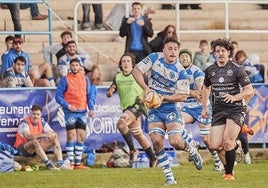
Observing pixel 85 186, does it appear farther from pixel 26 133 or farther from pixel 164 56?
pixel 26 133

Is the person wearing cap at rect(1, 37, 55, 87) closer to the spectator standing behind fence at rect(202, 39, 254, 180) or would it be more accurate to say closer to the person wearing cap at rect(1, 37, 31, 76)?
the person wearing cap at rect(1, 37, 31, 76)

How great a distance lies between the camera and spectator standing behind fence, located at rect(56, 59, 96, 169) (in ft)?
85.3

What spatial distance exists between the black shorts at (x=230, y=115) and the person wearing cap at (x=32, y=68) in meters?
6.35

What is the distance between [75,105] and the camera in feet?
85.8

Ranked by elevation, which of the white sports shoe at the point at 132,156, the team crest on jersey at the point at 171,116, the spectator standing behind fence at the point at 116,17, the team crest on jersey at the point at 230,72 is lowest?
the white sports shoe at the point at 132,156

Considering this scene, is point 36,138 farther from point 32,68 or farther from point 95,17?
point 95,17

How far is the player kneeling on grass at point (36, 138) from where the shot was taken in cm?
2573

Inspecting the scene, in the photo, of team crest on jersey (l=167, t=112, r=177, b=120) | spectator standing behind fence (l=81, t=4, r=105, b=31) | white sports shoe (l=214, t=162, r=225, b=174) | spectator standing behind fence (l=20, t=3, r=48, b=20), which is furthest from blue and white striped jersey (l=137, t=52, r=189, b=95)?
spectator standing behind fence (l=20, t=3, r=48, b=20)

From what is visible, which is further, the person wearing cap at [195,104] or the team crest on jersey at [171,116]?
the person wearing cap at [195,104]

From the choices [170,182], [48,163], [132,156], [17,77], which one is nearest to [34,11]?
[17,77]

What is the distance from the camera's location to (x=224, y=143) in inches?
834

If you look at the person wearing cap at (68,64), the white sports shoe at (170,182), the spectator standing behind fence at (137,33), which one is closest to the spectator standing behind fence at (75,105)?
the person wearing cap at (68,64)

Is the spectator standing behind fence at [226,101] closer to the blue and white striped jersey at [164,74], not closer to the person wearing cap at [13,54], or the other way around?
the blue and white striped jersey at [164,74]

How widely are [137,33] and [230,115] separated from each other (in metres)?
7.00
